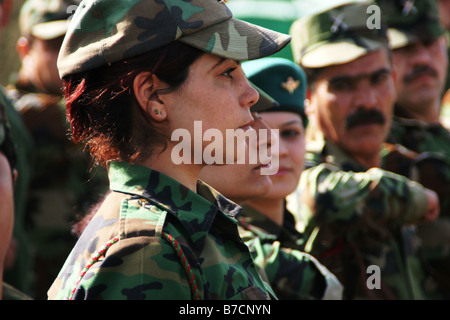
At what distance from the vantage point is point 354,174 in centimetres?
331

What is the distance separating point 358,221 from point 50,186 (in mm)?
2160

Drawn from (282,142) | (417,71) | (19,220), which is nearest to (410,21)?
(417,71)

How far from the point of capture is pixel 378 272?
320 centimetres

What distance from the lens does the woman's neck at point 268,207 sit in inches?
112

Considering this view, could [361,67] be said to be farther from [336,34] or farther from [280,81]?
[280,81]

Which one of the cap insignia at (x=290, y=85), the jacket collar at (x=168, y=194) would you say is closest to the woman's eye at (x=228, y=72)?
the jacket collar at (x=168, y=194)

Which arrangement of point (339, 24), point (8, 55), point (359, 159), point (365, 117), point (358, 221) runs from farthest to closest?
point (8, 55) → point (339, 24) → point (359, 159) → point (365, 117) → point (358, 221)

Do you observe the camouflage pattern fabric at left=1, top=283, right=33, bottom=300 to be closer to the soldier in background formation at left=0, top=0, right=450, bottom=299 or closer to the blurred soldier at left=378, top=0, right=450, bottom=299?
the soldier in background formation at left=0, top=0, right=450, bottom=299

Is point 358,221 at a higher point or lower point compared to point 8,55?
lower

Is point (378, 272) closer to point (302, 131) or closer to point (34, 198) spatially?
point (302, 131)

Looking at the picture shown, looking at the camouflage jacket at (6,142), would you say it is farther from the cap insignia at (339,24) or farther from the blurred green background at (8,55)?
the blurred green background at (8,55)
